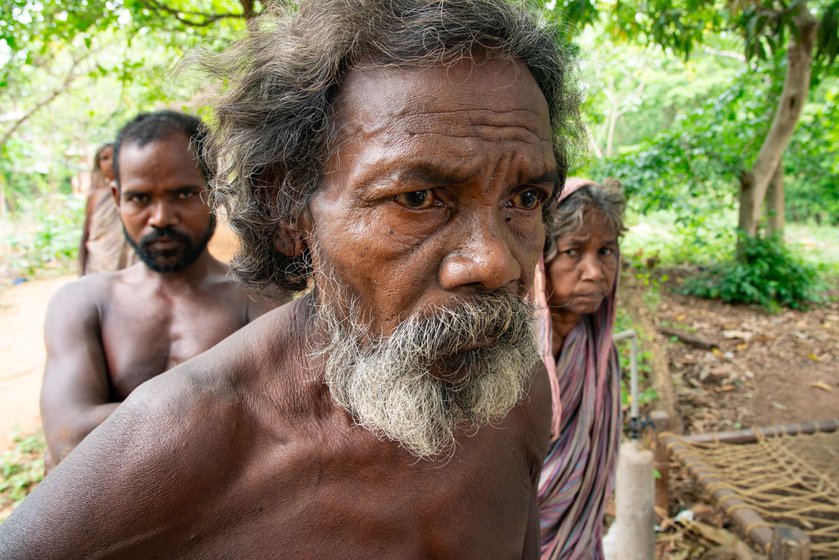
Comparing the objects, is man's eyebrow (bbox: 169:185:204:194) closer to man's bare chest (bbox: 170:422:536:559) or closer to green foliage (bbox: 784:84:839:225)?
man's bare chest (bbox: 170:422:536:559)

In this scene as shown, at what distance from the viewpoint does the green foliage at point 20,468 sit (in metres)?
4.51

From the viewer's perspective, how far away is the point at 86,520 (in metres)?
1.15

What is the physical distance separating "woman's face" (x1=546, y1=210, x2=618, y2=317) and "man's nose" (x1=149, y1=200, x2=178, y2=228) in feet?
5.52

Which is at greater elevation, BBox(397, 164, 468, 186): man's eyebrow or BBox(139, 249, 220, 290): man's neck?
BBox(397, 164, 468, 186): man's eyebrow

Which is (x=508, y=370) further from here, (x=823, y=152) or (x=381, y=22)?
(x=823, y=152)

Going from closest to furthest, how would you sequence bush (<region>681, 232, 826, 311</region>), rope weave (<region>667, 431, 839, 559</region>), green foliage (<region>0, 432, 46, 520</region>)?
rope weave (<region>667, 431, 839, 559</region>) < green foliage (<region>0, 432, 46, 520</region>) < bush (<region>681, 232, 826, 311</region>)

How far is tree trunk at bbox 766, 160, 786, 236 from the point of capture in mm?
10242

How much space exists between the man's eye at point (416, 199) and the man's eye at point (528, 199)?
0.25 m

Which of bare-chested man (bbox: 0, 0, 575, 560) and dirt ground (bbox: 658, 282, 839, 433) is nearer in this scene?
bare-chested man (bbox: 0, 0, 575, 560)

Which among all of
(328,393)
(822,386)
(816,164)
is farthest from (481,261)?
(816,164)


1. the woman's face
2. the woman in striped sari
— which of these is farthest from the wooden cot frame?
the woman's face

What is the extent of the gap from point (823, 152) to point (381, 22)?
1370 cm

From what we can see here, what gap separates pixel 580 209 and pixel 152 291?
1.91 meters

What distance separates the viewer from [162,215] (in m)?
2.40
